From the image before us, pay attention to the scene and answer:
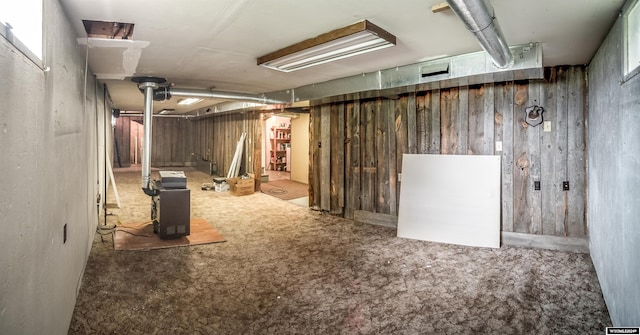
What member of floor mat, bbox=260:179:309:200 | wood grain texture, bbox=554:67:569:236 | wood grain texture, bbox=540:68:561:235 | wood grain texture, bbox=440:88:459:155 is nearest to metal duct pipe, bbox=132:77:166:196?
floor mat, bbox=260:179:309:200

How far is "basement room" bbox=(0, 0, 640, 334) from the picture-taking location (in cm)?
179

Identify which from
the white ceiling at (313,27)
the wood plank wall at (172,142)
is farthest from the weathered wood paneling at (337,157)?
the wood plank wall at (172,142)

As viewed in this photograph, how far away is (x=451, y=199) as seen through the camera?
4148 mm

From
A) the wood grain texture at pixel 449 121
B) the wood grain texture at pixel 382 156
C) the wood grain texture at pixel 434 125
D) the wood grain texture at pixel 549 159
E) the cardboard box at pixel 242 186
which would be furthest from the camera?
the cardboard box at pixel 242 186

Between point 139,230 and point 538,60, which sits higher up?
point 538,60

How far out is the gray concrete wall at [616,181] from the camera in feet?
5.99

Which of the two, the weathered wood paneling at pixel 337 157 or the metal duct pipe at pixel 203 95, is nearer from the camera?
the metal duct pipe at pixel 203 95

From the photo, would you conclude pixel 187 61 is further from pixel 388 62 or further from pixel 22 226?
pixel 22 226

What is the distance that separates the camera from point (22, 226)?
1247 millimetres

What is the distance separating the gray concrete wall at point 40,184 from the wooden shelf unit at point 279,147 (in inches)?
367

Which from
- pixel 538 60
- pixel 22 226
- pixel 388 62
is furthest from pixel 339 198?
pixel 22 226

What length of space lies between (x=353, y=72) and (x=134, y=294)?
10.3 ft

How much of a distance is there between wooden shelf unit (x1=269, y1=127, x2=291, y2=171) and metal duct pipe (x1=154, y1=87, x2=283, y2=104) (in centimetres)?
624

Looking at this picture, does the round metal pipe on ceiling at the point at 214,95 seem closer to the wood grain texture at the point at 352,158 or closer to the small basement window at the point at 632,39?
the wood grain texture at the point at 352,158
